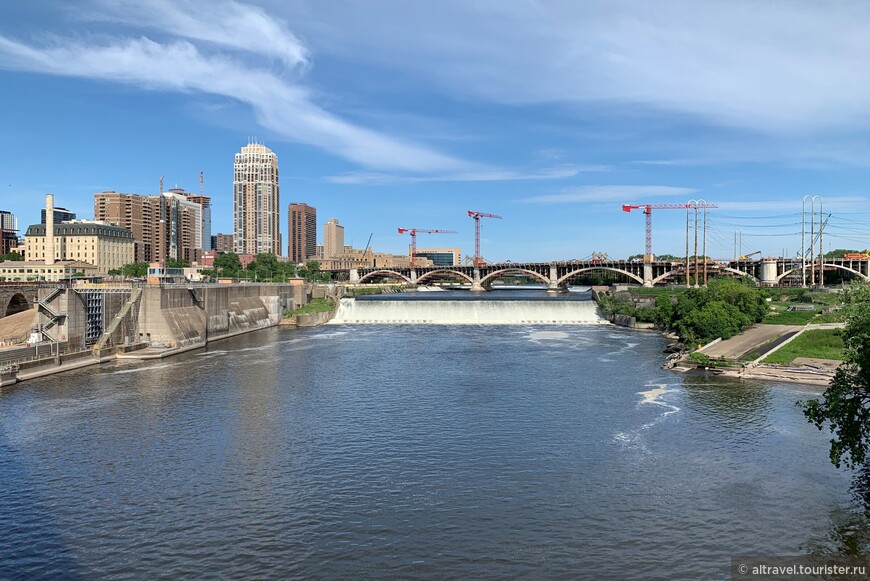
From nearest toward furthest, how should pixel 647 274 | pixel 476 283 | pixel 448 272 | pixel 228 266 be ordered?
pixel 647 274 → pixel 228 266 → pixel 476 283 → pixel 448 272

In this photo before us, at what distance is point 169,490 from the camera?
68.6ft

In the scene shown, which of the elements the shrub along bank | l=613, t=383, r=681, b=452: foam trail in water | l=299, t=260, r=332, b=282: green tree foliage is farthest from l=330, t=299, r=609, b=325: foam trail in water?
l=299, t=260, r=332, b=282: green tree foliage

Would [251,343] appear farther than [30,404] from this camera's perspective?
Yes

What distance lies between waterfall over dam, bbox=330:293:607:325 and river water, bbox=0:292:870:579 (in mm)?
40816

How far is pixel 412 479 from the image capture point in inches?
859

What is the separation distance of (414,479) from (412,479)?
0.07m

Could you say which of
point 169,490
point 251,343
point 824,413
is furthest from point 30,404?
point 824,413

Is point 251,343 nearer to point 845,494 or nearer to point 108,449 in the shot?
point 108,449

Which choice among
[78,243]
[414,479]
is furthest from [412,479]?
[78,243]

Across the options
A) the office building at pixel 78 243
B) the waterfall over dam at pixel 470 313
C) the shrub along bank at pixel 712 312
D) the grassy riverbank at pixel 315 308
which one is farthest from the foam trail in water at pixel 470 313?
the office building at pixel 78 243

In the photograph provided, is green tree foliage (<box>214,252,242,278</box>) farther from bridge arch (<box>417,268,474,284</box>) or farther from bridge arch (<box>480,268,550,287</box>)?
bridge arch (<box>480,268,550,287</box>)

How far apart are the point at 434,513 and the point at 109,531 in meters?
8.98

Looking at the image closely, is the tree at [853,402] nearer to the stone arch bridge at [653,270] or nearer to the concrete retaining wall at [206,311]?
the concrete retaining wall at [206,311]

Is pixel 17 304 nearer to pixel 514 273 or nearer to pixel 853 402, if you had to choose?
pixel 853 402
